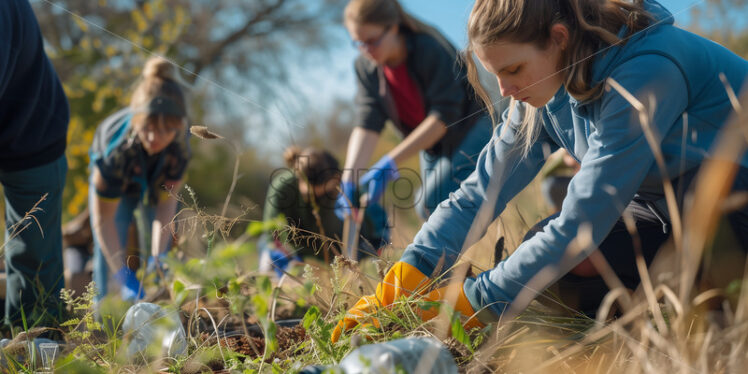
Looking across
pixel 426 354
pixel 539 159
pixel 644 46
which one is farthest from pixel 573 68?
pixel 426 354

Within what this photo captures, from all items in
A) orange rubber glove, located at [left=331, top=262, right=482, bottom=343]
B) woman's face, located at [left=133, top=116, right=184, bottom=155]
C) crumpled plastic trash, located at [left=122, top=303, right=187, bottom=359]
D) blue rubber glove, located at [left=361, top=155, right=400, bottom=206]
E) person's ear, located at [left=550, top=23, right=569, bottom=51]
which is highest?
person's ear, located at [left=550, top=23, right=569, bottom=51]

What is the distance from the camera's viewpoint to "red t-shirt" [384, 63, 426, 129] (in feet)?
8.36

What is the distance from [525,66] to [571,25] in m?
0.12

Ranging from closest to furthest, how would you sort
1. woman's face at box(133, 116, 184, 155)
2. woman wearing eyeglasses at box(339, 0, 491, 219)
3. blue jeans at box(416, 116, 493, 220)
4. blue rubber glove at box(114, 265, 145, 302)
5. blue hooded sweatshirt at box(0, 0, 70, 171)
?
blue hooded sweatshirt at box(0, 0, 70, 171) → blue rubber glove at box(114, 265, 145, 302) → blue jeans at box(416, 116, 493, 220) → woman wearing eyeglasses at box(339, 0, 491, 219) → woman's face at box(133, 116, 184, 155)

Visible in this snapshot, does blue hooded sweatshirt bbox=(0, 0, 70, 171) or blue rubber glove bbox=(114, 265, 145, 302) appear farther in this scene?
blue rubber glove bbox=(114, 265, 145, 302)

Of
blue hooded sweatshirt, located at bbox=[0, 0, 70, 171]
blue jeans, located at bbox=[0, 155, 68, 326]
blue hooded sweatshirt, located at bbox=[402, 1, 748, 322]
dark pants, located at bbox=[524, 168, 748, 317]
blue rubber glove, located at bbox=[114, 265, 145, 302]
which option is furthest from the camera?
blue rubber glove, located at bbox=[114, 265, 145, 302]

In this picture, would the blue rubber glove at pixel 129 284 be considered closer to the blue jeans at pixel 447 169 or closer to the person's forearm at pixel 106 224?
the person's forearm at pixel 106 224

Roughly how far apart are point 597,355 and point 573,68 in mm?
540

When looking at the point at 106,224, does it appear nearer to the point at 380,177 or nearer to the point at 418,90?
the point at 380,177

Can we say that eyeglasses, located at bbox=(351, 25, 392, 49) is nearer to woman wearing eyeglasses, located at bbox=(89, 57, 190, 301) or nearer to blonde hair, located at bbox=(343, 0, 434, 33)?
blonde hair, located at bbox=(343, 0, 434, 33)

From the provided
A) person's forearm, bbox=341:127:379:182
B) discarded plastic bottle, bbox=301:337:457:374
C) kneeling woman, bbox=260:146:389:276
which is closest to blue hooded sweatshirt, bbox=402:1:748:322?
discarded plastic bottle, bbox=301:337:457:374

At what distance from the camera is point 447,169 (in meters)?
2.41

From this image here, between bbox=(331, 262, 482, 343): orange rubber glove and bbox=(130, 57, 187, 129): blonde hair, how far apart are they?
1569 mm

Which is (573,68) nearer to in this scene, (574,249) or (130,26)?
(574,249)
